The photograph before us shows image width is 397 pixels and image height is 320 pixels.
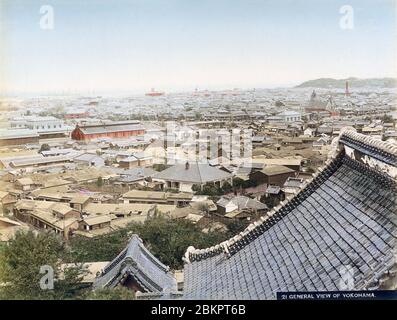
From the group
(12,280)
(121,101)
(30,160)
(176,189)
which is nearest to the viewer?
(12,280)

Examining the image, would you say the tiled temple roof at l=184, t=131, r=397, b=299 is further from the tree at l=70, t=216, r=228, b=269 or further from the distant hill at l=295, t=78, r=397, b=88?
the tree at l=70, t=216, r=228, b=269

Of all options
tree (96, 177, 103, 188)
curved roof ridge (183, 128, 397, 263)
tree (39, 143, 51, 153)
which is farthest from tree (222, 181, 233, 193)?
curved roof ridge (183, 128, 397, 263)

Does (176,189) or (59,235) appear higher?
(176,189)

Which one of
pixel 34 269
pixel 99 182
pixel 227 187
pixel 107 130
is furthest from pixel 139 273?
pixel 227 187

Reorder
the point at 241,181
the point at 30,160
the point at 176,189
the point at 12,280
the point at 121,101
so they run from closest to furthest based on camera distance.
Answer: the point at 12,280 → the point at 121,101 → the point at 30,160 → the point at 241,181 → the point at 176,189

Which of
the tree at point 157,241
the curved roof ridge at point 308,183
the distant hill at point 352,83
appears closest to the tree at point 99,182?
the tree at point 157,241

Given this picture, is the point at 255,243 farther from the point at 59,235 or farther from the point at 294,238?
the point at 59,235

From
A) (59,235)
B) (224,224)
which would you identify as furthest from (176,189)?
(59,235)
